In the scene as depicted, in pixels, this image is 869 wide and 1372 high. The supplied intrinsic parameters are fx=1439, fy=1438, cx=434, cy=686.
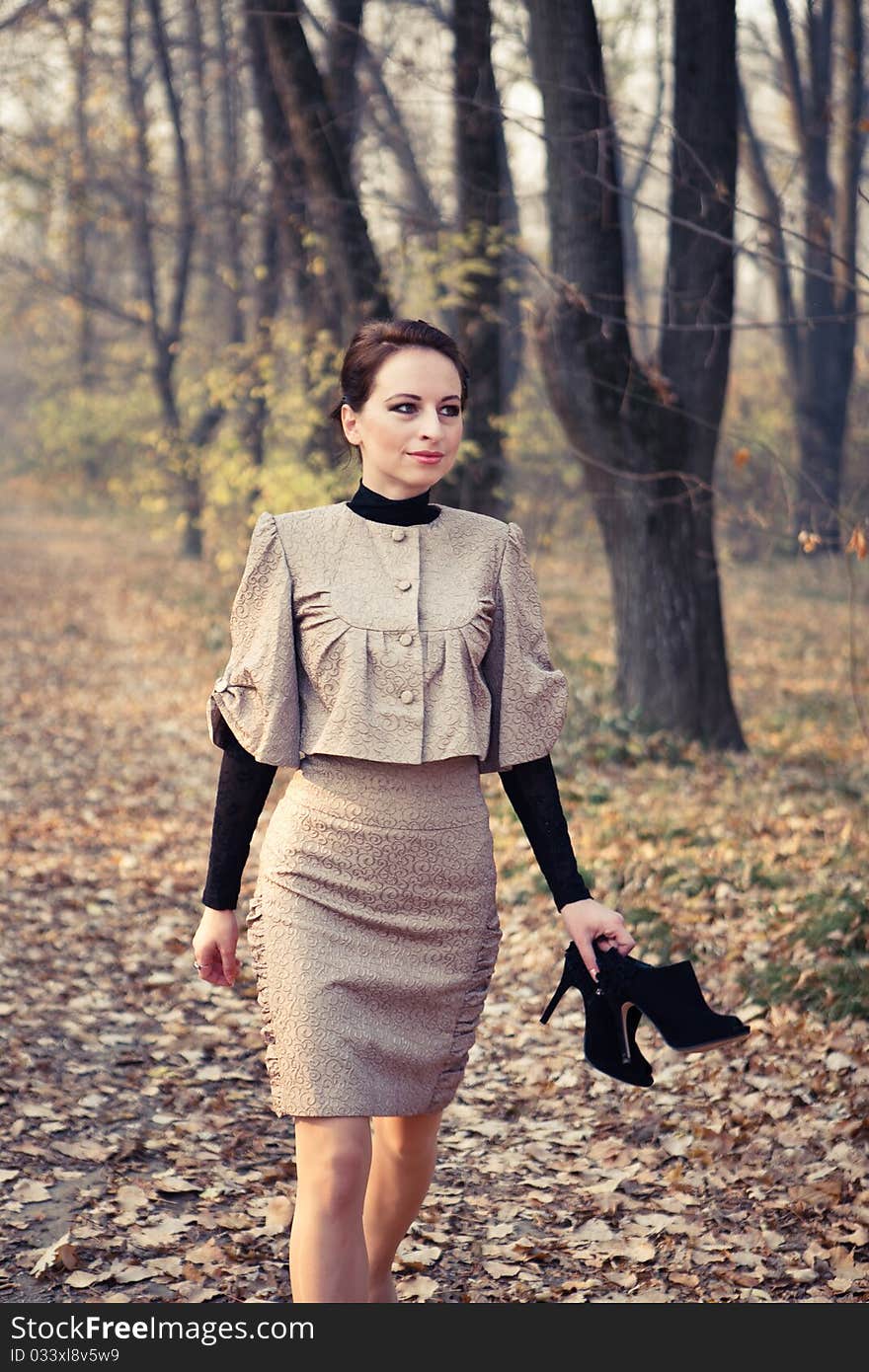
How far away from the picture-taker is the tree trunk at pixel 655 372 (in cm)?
862

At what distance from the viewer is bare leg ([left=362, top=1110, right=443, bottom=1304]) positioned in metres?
3.03

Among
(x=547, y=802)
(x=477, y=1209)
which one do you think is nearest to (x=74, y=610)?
(x=477, y=1209)

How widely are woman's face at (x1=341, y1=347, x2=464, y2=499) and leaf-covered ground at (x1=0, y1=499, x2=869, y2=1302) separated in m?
2.25

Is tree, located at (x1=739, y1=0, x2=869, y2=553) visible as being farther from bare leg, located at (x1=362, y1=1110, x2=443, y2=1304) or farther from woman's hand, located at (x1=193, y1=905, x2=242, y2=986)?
woman's hand, located at (x1=193, y1=905, x2=242, y2=986)

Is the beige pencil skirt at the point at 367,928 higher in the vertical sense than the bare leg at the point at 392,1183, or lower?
higher

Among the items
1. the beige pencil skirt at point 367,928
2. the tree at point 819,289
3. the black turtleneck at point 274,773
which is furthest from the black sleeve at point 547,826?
the tree at point 819,289

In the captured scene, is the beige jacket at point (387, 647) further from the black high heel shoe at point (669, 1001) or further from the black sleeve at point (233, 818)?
the black high heel shoe at point (669, 1001)

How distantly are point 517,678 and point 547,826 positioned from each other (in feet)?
1.02

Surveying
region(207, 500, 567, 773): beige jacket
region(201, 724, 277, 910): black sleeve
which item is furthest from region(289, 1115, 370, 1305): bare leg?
region(207, 500, 567, 773): beige jacket

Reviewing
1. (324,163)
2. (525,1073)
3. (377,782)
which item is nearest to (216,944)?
(377,782)

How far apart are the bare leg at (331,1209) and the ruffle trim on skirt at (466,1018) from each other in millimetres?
271

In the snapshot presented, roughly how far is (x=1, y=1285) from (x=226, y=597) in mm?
15214

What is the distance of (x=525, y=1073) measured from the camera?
5441 millimetres
